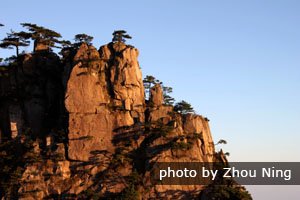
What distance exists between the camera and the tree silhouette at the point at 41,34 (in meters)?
73.8

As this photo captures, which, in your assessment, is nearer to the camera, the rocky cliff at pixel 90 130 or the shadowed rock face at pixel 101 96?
the rocky cliff at pixel 90 130

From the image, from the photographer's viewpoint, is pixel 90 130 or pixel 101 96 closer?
pixel 90 130

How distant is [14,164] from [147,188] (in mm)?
16651

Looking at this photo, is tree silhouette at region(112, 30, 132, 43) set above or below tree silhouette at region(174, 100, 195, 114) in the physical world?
above

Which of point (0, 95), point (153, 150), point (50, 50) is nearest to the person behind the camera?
point (153, 150)

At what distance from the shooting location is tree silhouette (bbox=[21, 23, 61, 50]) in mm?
73812

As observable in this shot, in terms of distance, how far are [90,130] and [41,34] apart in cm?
1843

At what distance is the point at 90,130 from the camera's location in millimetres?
64875

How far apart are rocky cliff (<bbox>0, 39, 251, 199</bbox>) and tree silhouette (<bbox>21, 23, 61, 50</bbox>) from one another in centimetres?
260

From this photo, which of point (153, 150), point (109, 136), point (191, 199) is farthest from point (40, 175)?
point (191, 199)

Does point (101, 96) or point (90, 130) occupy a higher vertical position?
point (101, 96)

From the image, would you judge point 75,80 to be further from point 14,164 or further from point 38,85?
point 14,164

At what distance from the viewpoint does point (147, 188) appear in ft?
202

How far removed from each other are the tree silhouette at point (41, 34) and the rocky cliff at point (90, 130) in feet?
8.52
